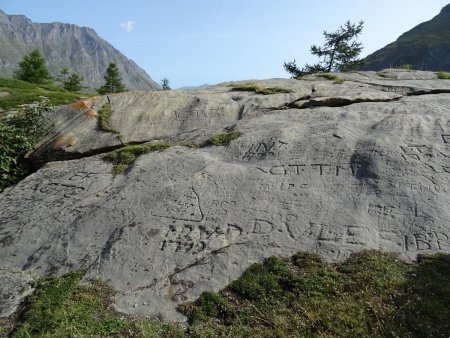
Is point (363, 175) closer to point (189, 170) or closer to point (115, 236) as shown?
point (189, 170)

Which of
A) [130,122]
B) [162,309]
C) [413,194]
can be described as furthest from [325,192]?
[130,122]

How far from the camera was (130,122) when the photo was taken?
14.2 meters

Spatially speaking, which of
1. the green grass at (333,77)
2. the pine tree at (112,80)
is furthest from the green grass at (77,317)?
the pine tree at (112,80)

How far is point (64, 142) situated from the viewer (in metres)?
13.7

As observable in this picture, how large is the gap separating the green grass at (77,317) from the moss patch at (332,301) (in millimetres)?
829

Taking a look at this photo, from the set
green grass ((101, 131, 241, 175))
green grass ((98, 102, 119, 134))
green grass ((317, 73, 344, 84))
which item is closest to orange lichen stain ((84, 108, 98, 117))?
green grass ((98, 102, 119, 134))

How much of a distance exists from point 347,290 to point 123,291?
4.02 meters

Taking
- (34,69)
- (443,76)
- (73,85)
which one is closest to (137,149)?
(443,76)

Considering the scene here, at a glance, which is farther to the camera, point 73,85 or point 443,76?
point 73,85

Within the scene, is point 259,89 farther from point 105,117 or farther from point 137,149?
point 105,117

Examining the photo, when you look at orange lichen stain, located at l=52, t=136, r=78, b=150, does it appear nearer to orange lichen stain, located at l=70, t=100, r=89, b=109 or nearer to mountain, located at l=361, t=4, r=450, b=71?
orange lichen stain, located at l=70, t=100, r=89, b=109

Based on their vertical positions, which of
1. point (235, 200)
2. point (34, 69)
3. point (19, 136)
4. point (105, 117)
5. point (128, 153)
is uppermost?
point (34, 69)

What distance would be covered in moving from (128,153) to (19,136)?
4222 millimetres

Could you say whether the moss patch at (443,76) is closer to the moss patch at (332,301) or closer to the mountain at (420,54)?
the moss patch at (332,301)
